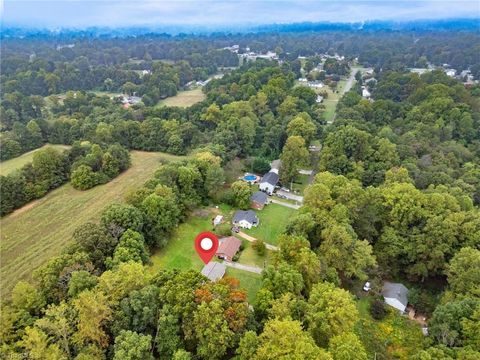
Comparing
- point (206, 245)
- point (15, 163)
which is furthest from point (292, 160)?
point (15, 163)

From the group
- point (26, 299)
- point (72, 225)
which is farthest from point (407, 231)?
point (72, 225)

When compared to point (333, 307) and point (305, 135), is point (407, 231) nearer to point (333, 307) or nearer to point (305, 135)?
point (333, 307)

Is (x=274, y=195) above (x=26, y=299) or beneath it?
beneath

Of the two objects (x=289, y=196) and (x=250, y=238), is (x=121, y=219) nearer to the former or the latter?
(x=250, y=238)

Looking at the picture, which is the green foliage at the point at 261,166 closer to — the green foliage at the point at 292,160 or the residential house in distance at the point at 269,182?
the residential house in distance at the point at 269,182

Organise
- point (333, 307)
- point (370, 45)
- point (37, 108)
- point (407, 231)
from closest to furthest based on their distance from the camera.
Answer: point (333, 307)
point (407, 231)
point (37, 108)
point (370, 45)

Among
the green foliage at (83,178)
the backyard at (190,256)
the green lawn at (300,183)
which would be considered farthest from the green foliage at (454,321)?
the green foliage at (83,178)

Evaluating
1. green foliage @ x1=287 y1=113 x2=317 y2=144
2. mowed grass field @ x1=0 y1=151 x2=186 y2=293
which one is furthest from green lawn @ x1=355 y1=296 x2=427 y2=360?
green foliage @ x1=287 y1=113 x2=317 y2=144
